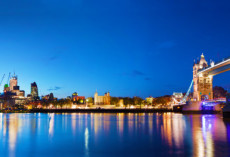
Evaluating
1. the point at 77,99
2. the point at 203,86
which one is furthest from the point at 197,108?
the point at 77,99

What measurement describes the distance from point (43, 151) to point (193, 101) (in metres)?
65.3

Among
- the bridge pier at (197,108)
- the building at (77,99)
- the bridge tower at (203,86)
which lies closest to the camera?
the bridge pier at (197,108)

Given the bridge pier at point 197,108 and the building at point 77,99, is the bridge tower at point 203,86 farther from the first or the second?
the building at point 77,99

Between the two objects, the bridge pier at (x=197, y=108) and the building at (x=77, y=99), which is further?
the building at (x=77, y=99)

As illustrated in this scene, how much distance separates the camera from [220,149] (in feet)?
47.0

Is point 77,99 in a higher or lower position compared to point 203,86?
lower

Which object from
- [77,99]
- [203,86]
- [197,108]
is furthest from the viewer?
[77,99]

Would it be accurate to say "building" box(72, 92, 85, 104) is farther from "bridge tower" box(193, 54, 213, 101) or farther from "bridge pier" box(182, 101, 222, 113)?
"bridge pier" box(182, 101, 222, 113)

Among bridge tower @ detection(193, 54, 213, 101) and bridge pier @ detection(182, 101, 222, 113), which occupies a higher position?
bridge tower @ detection(193, 54, 213, 101)

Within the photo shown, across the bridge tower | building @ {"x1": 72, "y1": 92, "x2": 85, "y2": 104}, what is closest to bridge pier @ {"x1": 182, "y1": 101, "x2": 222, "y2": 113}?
the bridge tower

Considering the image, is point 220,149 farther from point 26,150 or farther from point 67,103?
point 67,103

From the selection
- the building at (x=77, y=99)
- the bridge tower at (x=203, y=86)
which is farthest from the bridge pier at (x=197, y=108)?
the building at (x=77, y=99)

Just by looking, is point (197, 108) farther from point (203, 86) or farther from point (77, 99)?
point (77, 99)

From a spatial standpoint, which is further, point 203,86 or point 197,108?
point 203,86
